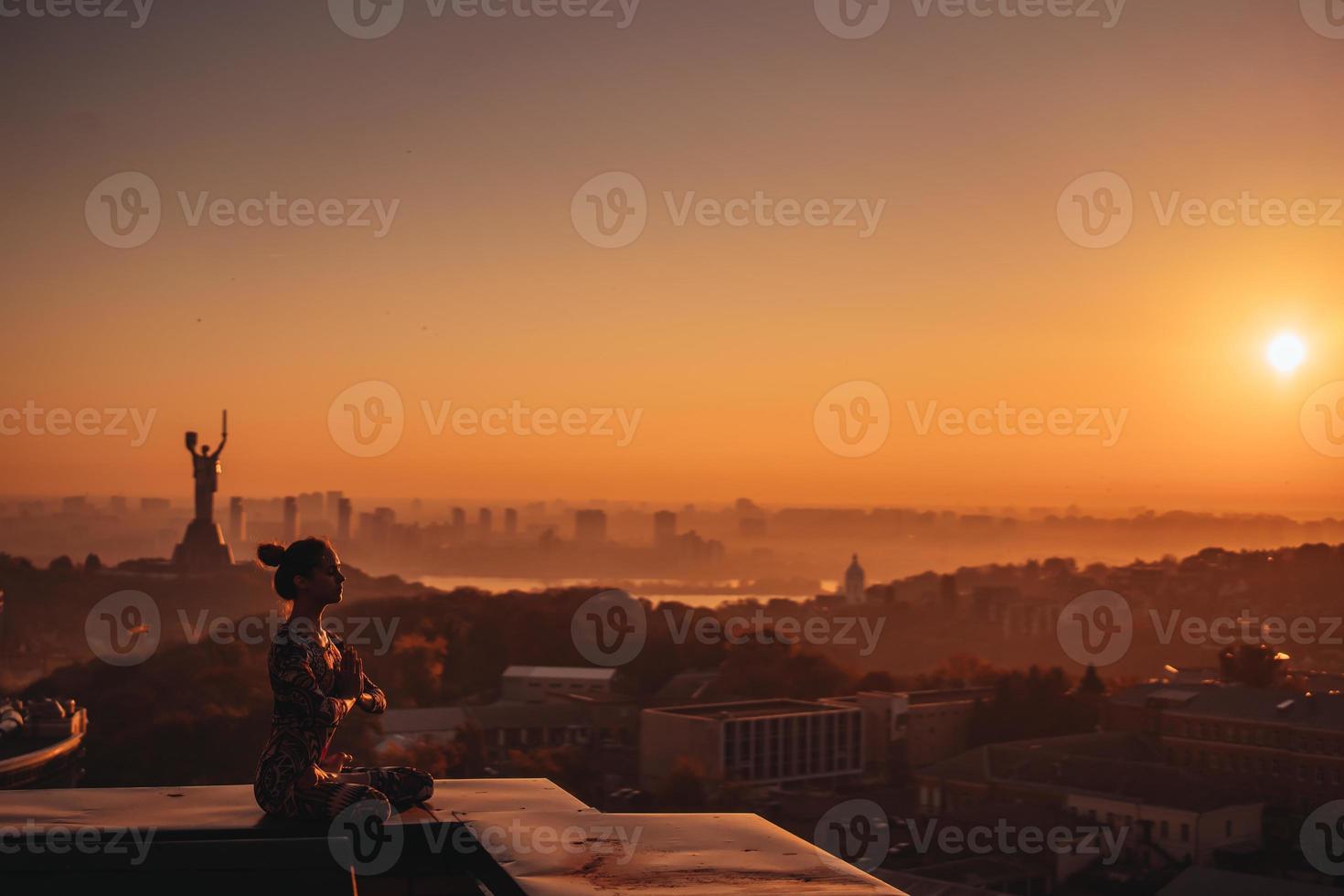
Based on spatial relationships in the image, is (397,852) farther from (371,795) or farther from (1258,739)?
(1258,739)

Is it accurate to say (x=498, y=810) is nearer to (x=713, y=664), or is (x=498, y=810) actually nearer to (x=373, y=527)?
(x=713, y=664)

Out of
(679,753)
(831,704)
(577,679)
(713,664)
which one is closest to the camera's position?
(679,753)

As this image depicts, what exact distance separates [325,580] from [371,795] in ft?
1.78

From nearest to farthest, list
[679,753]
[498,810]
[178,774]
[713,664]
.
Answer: [498,810]
[178,774]
[679,753]
[713,664]

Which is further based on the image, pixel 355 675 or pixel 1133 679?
pixel 1133 679

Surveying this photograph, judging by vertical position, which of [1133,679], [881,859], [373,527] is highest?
[373,527]

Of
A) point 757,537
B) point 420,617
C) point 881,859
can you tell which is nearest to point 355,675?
point 881,859

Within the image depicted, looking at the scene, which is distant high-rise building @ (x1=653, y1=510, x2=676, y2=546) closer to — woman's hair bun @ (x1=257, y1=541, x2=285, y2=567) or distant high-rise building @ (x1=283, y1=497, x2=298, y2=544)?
distant high-rise building @ (x1=283, y1=497, x2=298, y2=544)

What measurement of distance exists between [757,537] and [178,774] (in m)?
29.3

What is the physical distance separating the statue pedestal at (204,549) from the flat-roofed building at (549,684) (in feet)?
27.6

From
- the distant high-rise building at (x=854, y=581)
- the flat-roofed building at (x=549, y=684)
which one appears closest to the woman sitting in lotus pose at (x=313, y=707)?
the flat-roofed building at (x=549, y=684)

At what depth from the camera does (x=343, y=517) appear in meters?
41.3

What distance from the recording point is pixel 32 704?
2077 centimetres

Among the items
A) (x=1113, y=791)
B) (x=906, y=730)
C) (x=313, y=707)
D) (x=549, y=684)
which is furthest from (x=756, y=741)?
(x=313, y=707)
